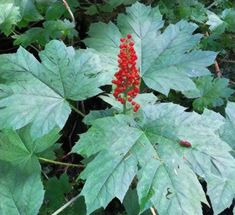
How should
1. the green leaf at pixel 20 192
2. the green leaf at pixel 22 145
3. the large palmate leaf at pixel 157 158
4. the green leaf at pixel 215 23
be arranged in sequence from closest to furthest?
the large palmate leaf at pixel 157 158
the green leaf at pixel 20 192
the green leaf at pixel 22 145
the green leaf at pixel 215 23

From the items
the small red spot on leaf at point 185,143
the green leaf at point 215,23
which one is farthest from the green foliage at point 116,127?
the green leaf at point 215,23

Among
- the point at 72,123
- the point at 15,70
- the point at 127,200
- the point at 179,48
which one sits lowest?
the point at 72,123

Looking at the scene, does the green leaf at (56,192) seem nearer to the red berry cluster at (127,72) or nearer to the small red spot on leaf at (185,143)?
the red berry cluster at (127,72)

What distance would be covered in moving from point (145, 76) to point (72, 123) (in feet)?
2.91

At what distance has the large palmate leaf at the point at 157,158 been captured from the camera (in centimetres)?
129

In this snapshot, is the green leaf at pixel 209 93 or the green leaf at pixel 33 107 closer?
the green leaf at pixel 33 107

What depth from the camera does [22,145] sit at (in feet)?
5.33

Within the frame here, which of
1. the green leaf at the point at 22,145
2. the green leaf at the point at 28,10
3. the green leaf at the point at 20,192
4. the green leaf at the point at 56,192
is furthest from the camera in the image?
the green leaf at the point at 28,10

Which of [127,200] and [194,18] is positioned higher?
[194,18]

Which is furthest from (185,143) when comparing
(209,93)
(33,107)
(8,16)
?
(8,16)

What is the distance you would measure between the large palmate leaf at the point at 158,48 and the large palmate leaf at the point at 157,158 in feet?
0.73

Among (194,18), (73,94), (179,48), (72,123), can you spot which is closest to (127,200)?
(73,94)

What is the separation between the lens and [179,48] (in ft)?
5.84

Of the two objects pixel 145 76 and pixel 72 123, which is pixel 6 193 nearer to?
pixel 145 76
